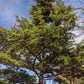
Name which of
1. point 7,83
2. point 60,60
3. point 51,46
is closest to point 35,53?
point 51,46

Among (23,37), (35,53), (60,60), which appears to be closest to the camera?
(23,37)

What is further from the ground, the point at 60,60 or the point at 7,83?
the point at 60,60

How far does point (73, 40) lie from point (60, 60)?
2.44 metres

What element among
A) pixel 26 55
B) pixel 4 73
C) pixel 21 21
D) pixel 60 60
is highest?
pixel 21 21

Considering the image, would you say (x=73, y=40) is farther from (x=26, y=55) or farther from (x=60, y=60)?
(x=26, y=55)

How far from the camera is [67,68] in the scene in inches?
308

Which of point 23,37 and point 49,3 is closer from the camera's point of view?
point 23,37

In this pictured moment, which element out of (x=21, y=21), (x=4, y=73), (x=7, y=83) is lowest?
(x=7, y=83)

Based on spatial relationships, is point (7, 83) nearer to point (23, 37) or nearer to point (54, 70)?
point (54, 70)

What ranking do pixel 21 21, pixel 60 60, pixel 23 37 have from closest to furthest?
pixel 23 37, pixel 60 60, pixel 21 21

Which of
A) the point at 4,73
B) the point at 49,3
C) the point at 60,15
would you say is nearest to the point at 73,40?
the point at 60,15

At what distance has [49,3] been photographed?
10.0 metres

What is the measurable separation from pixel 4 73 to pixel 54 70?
4.13 metres

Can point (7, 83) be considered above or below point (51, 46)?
below
